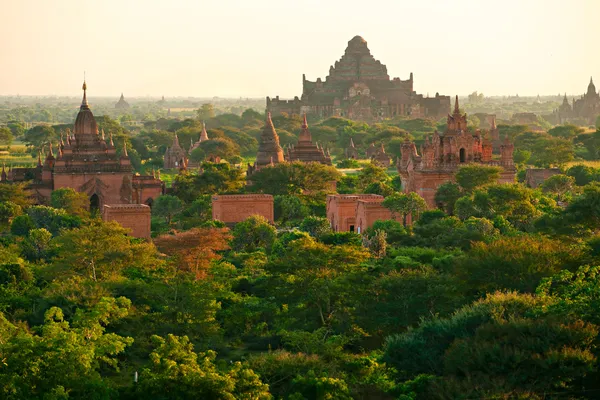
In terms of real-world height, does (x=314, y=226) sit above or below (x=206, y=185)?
below

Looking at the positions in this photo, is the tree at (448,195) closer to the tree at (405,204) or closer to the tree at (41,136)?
the tree at (405,204)

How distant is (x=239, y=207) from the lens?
48969mm

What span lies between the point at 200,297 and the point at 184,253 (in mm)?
6535

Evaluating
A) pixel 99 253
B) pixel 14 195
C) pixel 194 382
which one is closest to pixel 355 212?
pixel 99 253

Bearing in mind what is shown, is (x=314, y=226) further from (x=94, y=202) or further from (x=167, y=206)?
(x=94, y=202)

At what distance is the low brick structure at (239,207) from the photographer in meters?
48.7

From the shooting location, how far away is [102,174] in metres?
54.7

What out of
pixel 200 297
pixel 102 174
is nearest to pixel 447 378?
pixel 200 297

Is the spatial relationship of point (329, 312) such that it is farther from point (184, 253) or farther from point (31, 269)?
point (31, 269)

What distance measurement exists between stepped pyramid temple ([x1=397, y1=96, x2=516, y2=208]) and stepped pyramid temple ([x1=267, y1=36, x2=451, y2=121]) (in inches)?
3487

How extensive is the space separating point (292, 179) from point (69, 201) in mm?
11711

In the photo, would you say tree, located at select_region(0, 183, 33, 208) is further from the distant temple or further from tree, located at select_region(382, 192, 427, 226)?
the distant temple

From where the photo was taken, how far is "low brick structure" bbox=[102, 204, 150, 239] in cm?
4516

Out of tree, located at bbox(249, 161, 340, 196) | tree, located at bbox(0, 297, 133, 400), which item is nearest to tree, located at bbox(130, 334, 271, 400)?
tree, located at bbox(0, 297, 133, 400)
